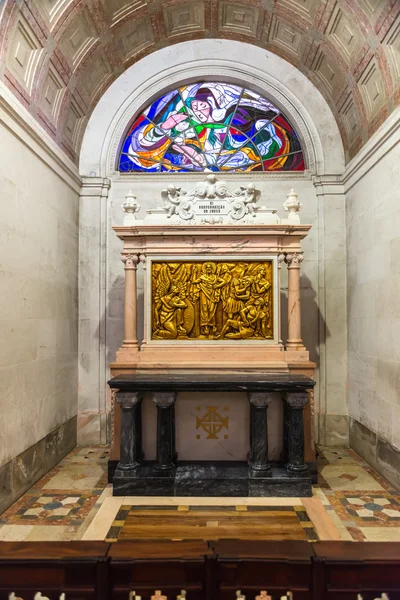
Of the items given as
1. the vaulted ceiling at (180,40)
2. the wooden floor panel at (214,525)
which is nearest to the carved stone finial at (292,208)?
the vaulted ceiling at (180,40)

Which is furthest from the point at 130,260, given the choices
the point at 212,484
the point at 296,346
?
the point at 212,484

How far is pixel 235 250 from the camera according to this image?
5504 mm

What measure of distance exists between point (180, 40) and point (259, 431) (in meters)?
5.96

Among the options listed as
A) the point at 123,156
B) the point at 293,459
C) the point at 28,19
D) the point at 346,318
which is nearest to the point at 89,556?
the point at 293,459

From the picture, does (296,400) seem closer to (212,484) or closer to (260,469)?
(260,469)

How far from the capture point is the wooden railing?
5.21ft

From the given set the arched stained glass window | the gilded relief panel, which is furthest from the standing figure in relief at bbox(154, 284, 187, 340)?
the arched stained glass window

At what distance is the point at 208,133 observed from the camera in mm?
7223

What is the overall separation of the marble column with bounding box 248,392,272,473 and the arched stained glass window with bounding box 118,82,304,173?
3.95 metres

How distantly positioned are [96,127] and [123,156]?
1.94 feet

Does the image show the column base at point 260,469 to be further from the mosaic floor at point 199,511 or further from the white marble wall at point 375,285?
the white marble wall at point 375,285

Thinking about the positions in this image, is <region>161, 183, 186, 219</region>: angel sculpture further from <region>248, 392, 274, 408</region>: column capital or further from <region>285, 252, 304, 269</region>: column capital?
<region>248, 392, 274, 408</region>: column capital

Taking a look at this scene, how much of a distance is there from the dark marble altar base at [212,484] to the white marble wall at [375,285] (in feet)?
4.21

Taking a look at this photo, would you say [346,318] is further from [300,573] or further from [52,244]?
[300,573]
